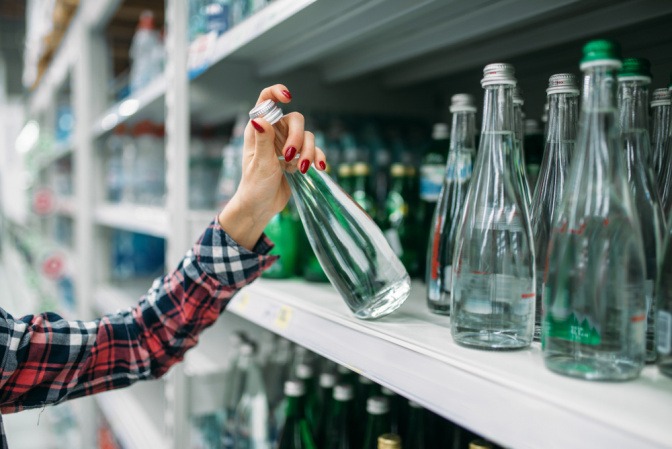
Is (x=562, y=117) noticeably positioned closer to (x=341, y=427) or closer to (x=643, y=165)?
(x=643, y=165)

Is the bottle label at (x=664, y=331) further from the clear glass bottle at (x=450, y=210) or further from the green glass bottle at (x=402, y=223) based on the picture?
the green glass bottle at (x=402, y=223)

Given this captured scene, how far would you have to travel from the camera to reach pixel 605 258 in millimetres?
525

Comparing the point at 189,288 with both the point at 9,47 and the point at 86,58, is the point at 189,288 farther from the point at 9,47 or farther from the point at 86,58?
the point at 9,47

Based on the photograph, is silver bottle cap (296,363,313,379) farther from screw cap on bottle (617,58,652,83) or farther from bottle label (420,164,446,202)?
screw cap on bottle (617,58,652,83)

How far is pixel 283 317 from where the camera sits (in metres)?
0.95

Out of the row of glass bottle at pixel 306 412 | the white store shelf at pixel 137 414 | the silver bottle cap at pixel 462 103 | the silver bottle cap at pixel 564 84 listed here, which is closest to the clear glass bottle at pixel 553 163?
the silver bottle cap at pixel 564 84

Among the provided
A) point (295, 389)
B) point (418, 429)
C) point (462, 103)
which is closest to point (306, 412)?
point (295, 389)

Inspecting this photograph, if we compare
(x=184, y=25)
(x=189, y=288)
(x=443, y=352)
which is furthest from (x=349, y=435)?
(x=184, y=25)

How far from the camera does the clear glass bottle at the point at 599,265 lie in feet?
1.70

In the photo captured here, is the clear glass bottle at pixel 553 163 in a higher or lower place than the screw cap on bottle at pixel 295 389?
higher

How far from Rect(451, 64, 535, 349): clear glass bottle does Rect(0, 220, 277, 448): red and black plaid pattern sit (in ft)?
1.49

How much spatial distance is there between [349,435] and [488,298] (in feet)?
2.19

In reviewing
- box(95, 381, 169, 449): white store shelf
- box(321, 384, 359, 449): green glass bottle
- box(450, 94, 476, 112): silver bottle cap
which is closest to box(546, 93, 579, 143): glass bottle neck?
box(450, 94, 476, 112): silver bottle cap

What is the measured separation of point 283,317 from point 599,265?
554 mm
